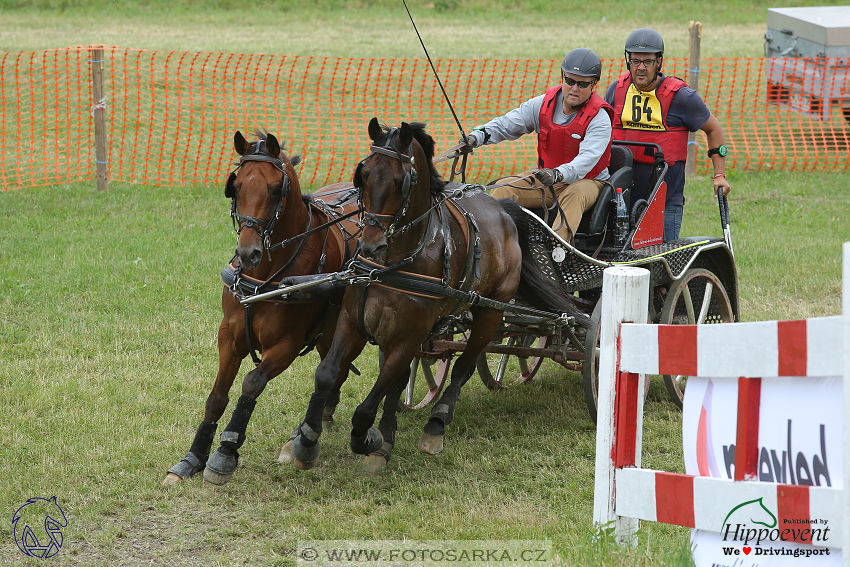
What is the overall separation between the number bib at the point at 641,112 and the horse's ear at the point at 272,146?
2821mm

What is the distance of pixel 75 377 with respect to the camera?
235 inches

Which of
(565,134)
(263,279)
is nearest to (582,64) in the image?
(565,134)

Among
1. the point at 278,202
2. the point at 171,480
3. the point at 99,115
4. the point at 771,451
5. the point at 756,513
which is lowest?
the point at 171,480

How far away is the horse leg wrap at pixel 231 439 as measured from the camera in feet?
14.8

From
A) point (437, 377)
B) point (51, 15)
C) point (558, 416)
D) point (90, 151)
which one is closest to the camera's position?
point (558, 416)

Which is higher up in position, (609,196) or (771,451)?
(609,196)

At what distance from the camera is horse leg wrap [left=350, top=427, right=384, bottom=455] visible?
469cm

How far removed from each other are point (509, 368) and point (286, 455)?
2.48 meters

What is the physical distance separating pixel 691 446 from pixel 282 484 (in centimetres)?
258

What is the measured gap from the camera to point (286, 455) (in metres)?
4.95

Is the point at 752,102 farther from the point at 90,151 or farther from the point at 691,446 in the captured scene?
the point at 691,446

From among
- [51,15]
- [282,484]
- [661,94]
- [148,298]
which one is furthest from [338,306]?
[51,15]

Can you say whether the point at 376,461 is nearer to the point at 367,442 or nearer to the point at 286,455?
the point at 367,442

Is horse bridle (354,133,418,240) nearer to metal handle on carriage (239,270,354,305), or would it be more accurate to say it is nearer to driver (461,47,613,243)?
metal handle on carriage (239,270,354,305)
